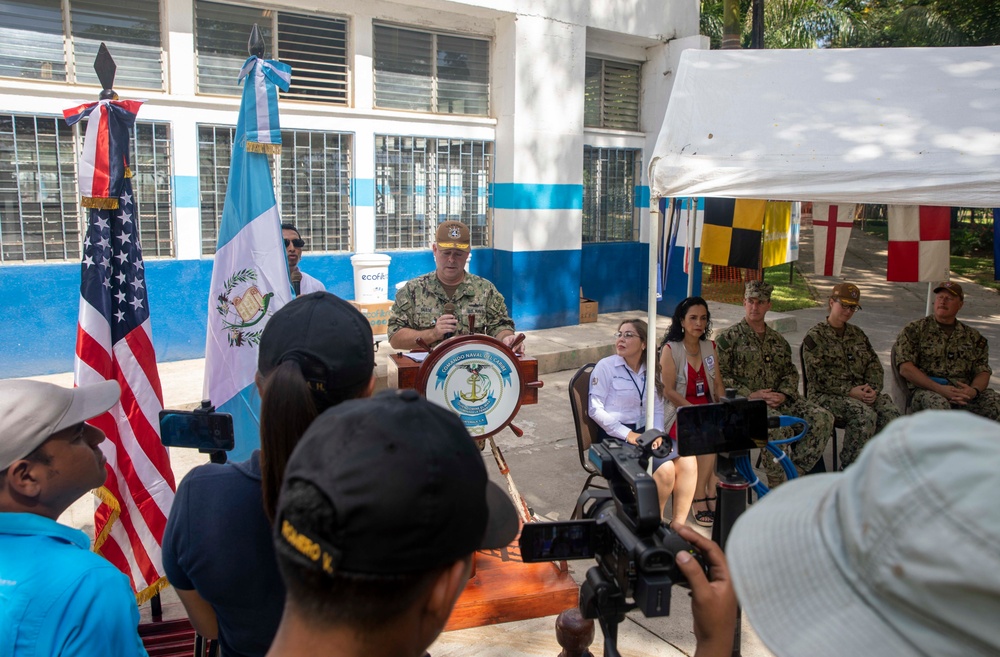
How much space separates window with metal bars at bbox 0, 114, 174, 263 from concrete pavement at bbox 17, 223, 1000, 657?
1241mm

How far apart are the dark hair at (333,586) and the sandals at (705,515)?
392 centimetres

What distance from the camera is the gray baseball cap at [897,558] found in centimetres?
69

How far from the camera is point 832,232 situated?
6.85m

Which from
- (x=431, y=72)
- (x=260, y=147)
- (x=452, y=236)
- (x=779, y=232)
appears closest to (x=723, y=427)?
(x=452, y=236)

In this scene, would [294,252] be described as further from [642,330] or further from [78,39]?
[78,39]

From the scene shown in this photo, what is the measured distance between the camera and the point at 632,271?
10.8 m

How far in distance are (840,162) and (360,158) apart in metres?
5.67

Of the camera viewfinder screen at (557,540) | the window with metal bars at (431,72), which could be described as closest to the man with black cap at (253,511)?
the camera viewfinder screen at (557,540)

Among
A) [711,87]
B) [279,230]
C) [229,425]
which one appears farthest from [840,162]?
[229,425]

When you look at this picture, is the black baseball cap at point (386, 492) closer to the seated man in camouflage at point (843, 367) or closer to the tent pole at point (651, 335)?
the tent pole at point (651, 335)

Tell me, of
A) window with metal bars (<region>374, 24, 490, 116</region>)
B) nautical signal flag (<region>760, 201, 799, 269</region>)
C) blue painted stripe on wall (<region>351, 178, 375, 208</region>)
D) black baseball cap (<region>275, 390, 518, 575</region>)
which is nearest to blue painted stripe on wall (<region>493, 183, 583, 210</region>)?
window with metal bars (<region>374, 24, 490, 116</region>)

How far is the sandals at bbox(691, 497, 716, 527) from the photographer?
455cm

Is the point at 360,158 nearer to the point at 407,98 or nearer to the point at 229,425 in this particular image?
the point at 407,98

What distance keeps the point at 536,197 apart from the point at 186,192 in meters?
4.02
